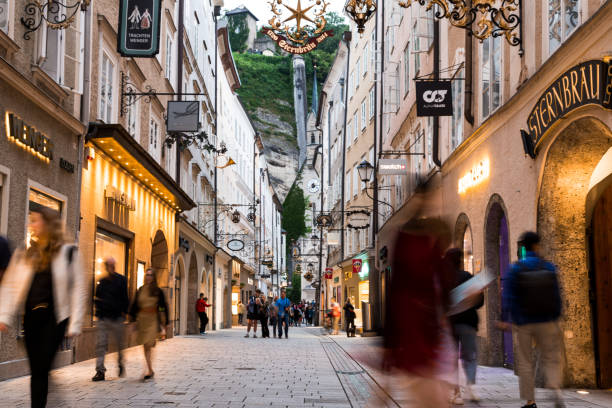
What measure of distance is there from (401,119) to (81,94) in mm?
15556

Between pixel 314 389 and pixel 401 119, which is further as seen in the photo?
pixel 401 119

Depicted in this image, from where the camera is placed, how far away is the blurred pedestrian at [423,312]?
15.9 feet

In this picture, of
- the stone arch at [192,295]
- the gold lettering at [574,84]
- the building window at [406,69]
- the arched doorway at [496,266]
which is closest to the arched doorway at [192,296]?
the stone arch at [192,295]

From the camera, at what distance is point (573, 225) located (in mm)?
11094

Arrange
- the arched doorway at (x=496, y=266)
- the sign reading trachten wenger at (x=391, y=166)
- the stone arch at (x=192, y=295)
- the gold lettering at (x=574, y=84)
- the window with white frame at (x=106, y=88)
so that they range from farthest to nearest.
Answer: the stone arch at (x=192, y=295) < the sign reading trachten wenger at (x=391, y=166) < the window with white frame at (x=106, y=88) < the arched doorway at (x=496, y=266) < the gold lettering at (x=574, y=84)

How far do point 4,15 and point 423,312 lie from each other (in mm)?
8931

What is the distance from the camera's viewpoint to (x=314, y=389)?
10.8 metres

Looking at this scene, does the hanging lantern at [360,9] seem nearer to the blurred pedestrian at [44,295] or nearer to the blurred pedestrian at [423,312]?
the blurred pedestrian at [44,295]

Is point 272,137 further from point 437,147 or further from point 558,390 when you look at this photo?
point 558,390

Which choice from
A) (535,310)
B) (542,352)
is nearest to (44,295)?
(535,310)

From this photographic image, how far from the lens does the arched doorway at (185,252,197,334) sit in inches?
1238

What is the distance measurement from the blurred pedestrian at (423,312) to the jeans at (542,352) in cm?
292

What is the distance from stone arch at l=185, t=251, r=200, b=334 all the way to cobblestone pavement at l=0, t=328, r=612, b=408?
1493 cm

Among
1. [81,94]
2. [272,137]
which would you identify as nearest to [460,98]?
[81,94]
